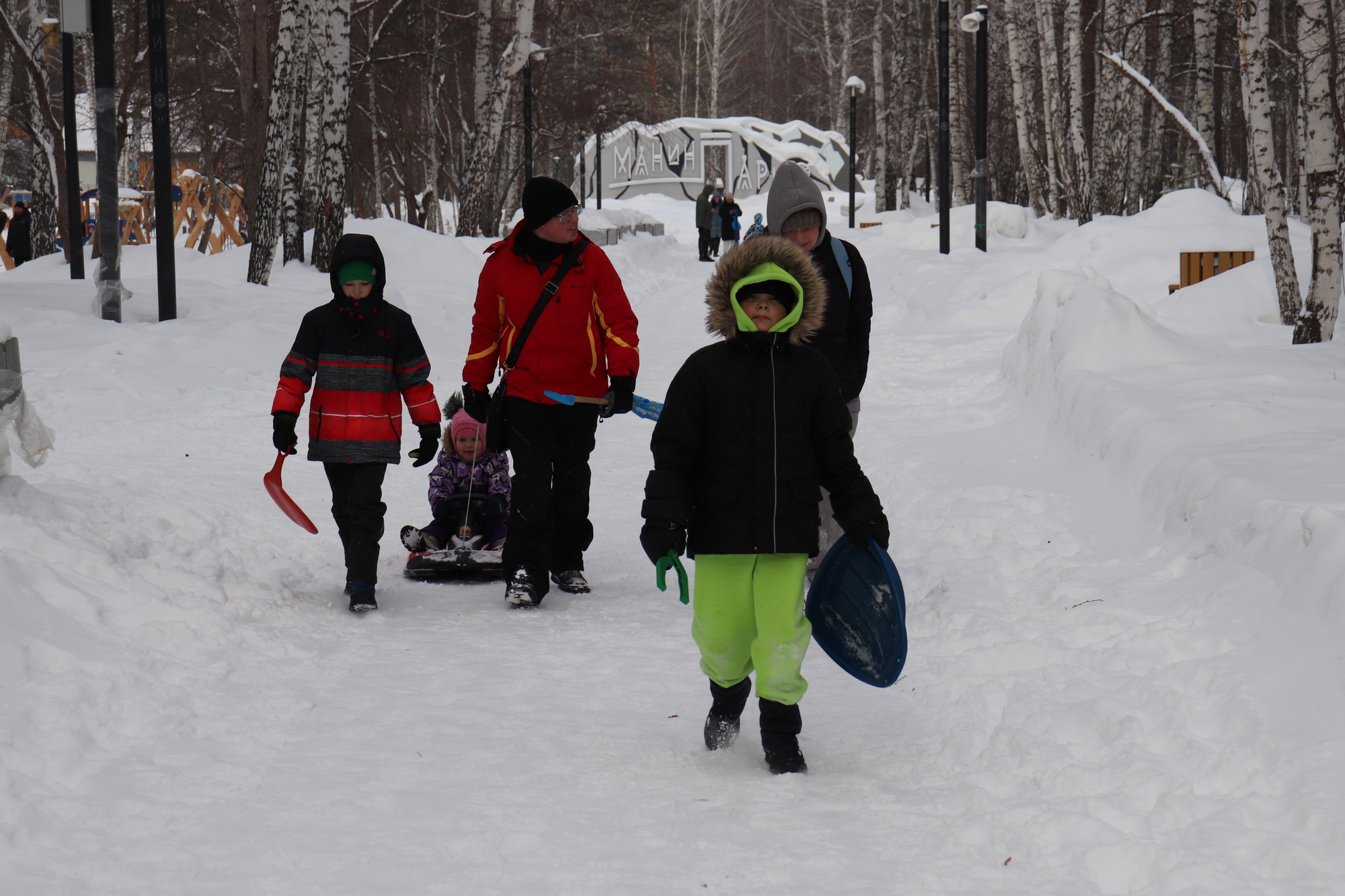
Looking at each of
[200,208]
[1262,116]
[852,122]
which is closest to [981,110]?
[1262,116]

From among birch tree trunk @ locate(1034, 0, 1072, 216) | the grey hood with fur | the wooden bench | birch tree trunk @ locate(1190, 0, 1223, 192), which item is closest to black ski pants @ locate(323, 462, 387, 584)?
the grey hood with fur

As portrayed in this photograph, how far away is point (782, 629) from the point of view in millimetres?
3736

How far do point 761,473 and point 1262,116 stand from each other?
8064 mm

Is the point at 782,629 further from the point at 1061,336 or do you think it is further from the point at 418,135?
the point at 418,135

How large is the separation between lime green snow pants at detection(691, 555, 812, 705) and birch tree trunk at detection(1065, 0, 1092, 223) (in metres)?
18.0

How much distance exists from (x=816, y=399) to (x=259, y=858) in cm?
195

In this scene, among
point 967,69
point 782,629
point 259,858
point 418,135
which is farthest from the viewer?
point 418,135

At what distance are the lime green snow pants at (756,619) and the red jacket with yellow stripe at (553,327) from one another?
2.02 meters

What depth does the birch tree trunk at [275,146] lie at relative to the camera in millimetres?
15102

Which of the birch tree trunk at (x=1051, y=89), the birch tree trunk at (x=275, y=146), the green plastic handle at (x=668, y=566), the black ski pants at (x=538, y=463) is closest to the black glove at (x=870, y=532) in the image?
the green plastic handle at (x=668, y=566)

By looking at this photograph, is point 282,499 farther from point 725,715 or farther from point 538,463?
point 725,715

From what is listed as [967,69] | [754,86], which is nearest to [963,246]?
[967,69]

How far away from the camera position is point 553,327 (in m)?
5.65

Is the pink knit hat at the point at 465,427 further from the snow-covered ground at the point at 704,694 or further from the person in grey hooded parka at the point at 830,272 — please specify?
the person in grey hooded parka at the point at 830,272
